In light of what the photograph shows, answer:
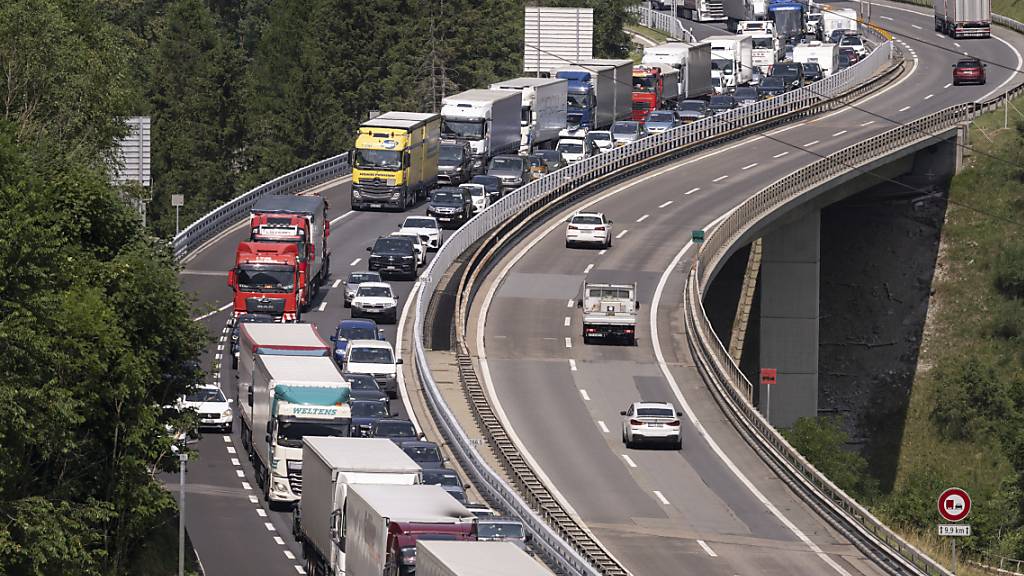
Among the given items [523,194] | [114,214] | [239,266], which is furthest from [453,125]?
[114,214]

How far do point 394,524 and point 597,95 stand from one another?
79186 mm

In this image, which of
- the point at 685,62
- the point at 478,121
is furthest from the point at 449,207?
the point at 685,62

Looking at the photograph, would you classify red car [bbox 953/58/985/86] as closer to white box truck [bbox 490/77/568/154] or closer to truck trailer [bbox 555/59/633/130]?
truck trailer [bbox 555/59/633/130]

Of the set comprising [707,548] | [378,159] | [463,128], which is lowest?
[707,548]

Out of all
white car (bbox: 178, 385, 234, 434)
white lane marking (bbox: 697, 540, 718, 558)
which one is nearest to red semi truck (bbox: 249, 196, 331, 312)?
white car (bbox: 178, 385, 234, 434)

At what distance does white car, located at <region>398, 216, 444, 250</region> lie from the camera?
79625mm

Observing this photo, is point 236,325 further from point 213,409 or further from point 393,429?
point 393,429

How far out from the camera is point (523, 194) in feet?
289

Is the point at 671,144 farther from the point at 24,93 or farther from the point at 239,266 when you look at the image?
the point at 24,93

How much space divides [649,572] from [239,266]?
2501 centimetres

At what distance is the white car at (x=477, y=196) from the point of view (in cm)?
8639

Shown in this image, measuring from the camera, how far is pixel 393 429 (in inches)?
1977

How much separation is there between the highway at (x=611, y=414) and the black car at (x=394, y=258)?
0.76 metres

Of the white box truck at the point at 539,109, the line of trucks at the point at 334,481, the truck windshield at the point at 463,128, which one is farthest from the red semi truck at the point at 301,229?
the white box truck at the point at 539,109
